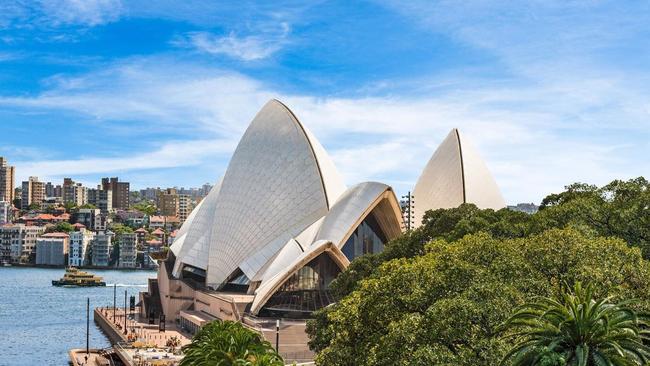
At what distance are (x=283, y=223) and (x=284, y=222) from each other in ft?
0.30

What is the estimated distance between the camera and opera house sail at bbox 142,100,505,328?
4434 cm

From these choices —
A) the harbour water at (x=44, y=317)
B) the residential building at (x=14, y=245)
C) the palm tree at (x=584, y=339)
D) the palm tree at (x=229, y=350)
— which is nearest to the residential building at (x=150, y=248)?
the residential building at (x=14, y=245)

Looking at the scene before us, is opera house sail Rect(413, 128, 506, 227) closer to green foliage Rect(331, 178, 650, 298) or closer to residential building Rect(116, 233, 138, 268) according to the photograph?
green foliage Rect(331, 178, 650, 298)

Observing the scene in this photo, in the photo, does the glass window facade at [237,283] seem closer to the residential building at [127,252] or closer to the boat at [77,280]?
the boat at [77,280]

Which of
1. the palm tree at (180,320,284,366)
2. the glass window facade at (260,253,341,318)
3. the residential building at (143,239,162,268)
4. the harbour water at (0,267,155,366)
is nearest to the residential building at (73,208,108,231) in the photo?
the residential building at (143,239,162,268)

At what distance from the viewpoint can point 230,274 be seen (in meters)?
51.4

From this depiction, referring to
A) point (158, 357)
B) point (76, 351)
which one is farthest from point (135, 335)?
point (158, 357)

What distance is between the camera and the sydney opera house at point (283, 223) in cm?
4431

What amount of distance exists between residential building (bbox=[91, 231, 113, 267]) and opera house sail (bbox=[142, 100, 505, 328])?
8947cm

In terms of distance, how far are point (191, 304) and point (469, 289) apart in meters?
40.5

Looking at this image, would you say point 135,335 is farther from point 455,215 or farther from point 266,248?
point 455,215

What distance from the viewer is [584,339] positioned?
38.3ft

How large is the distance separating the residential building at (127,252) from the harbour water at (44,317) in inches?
1013

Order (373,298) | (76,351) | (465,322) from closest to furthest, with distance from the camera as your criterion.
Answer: (465,322)
(373,298)
(76,351)
